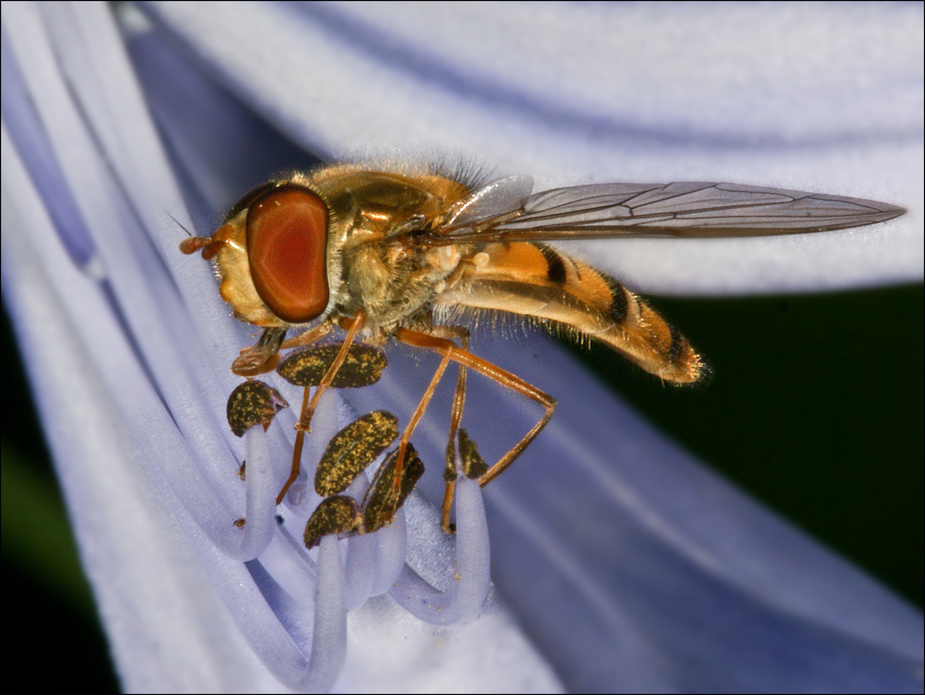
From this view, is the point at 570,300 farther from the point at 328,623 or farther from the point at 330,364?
the point at 328,623

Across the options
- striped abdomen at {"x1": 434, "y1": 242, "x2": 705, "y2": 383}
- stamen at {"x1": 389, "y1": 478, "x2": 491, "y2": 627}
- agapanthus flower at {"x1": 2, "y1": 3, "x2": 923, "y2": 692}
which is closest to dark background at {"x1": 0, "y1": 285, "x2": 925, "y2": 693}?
agapanthus flower at {"x1": 2, "y1": 3, "x2": 923, "y2": 692}

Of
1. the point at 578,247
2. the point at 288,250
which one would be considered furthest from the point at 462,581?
the point at 578,247

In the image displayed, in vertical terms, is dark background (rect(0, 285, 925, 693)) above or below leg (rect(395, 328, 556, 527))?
below

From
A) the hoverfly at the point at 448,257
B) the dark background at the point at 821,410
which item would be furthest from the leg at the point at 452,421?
the dark background at the point at 821,410

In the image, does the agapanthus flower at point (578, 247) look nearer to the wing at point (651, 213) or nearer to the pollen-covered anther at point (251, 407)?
the pollen-covered anther at point (251, 407)

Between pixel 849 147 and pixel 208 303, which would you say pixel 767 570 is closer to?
pixel 849 147

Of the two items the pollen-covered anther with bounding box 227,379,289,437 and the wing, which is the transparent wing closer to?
the wing

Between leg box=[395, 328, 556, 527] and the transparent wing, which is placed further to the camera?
leg box=[395, 328, 556, 527]
